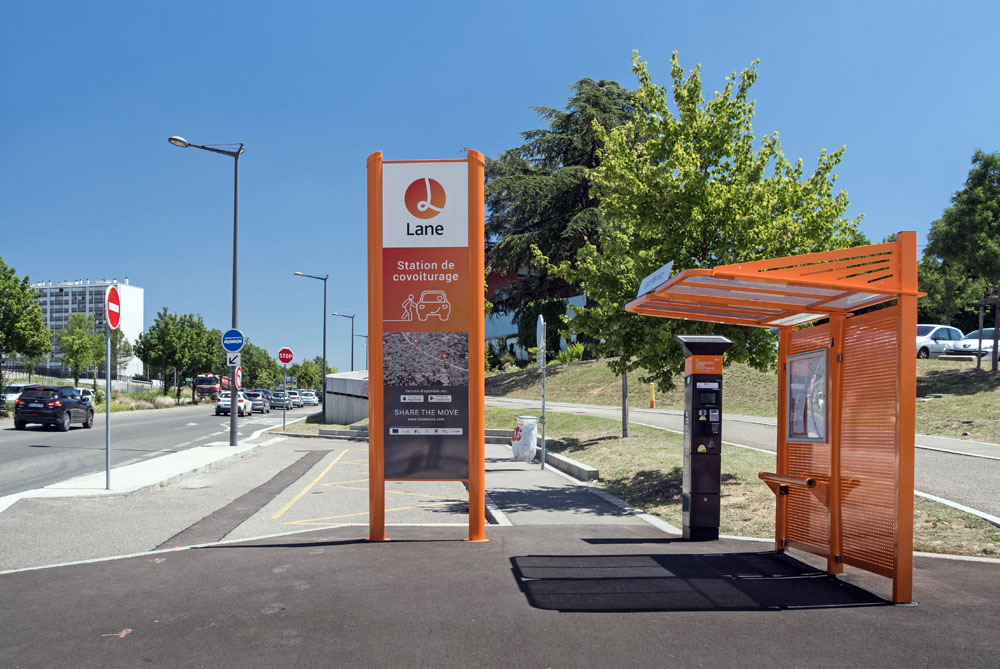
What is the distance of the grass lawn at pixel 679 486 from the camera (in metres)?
7.74

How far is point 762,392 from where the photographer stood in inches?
1148

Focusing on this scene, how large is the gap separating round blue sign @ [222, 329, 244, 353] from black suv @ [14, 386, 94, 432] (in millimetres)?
8006

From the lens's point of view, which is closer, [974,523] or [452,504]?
[974,523]

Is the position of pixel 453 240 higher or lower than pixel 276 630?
higher

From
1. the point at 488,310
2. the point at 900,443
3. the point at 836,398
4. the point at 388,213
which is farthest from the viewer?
the point at 488,310

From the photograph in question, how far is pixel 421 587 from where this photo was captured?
5.64m

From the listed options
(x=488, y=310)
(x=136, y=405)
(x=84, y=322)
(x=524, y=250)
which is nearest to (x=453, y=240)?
(x=524, y=250)

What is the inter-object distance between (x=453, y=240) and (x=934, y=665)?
18.5 feet

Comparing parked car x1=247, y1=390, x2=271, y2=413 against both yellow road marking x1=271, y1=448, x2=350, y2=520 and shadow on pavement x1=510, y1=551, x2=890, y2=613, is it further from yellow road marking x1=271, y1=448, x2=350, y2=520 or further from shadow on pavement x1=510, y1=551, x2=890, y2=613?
shadow on pavement x1=510, y1=551, x2=890, y2=613

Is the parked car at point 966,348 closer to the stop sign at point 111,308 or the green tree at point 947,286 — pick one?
the green tree at point 947,286

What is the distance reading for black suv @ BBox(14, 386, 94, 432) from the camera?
24875 millimetres

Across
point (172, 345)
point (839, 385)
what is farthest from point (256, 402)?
point (839, 385)

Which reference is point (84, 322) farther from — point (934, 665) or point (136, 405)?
point (934, 665)

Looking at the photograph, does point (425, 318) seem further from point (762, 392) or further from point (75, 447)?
point (762, 392)
